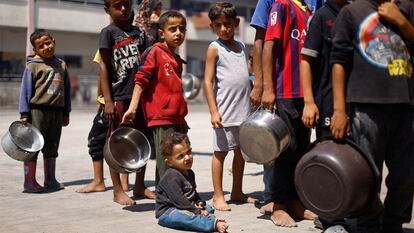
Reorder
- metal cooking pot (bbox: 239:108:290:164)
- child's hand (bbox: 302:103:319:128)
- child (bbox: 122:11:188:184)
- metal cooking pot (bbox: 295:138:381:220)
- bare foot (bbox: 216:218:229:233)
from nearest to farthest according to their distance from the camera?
metal cooking pot (bbox: 295:138:381:220)
child's hand (bbox: 302:103:319:128)
bare foot (bbox: 216:218:229:233)
metal cooking pot (bbox: 239:108:290:164)
child (bbox: 122:11:188:184)

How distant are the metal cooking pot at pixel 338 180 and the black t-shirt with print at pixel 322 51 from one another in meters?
0.46

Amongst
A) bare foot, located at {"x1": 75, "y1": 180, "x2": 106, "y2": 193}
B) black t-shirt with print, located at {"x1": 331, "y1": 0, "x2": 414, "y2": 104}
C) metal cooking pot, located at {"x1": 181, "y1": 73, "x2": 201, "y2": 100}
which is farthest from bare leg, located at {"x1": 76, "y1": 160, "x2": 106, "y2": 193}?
metal cooking pot, located at {"x1": 181, "y1": 73, "x2": 201, "y2": 100}

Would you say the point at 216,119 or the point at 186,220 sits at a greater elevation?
the point at 216,119

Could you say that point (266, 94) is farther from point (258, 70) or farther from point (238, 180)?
point (238, 180)

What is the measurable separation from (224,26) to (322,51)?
A: 1.29m

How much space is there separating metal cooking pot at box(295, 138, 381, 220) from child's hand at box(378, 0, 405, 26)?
749 millimetres

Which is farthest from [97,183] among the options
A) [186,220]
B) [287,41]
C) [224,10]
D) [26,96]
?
[287,41]

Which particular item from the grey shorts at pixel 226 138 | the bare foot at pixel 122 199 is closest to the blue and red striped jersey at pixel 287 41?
the grey shorts at pixel 226 138

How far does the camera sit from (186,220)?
4.50m

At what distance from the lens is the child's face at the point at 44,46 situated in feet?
20.9

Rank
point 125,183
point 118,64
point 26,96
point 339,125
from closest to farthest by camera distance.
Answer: point 339,125
point 118,64
point 26,96
point 125,183

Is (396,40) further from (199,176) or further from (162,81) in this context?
(199,176)

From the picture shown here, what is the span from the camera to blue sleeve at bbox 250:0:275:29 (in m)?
4.98

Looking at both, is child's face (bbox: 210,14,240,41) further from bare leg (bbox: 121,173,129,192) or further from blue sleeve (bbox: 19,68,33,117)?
blue sleeve (bbox: 19,68,33,117)
